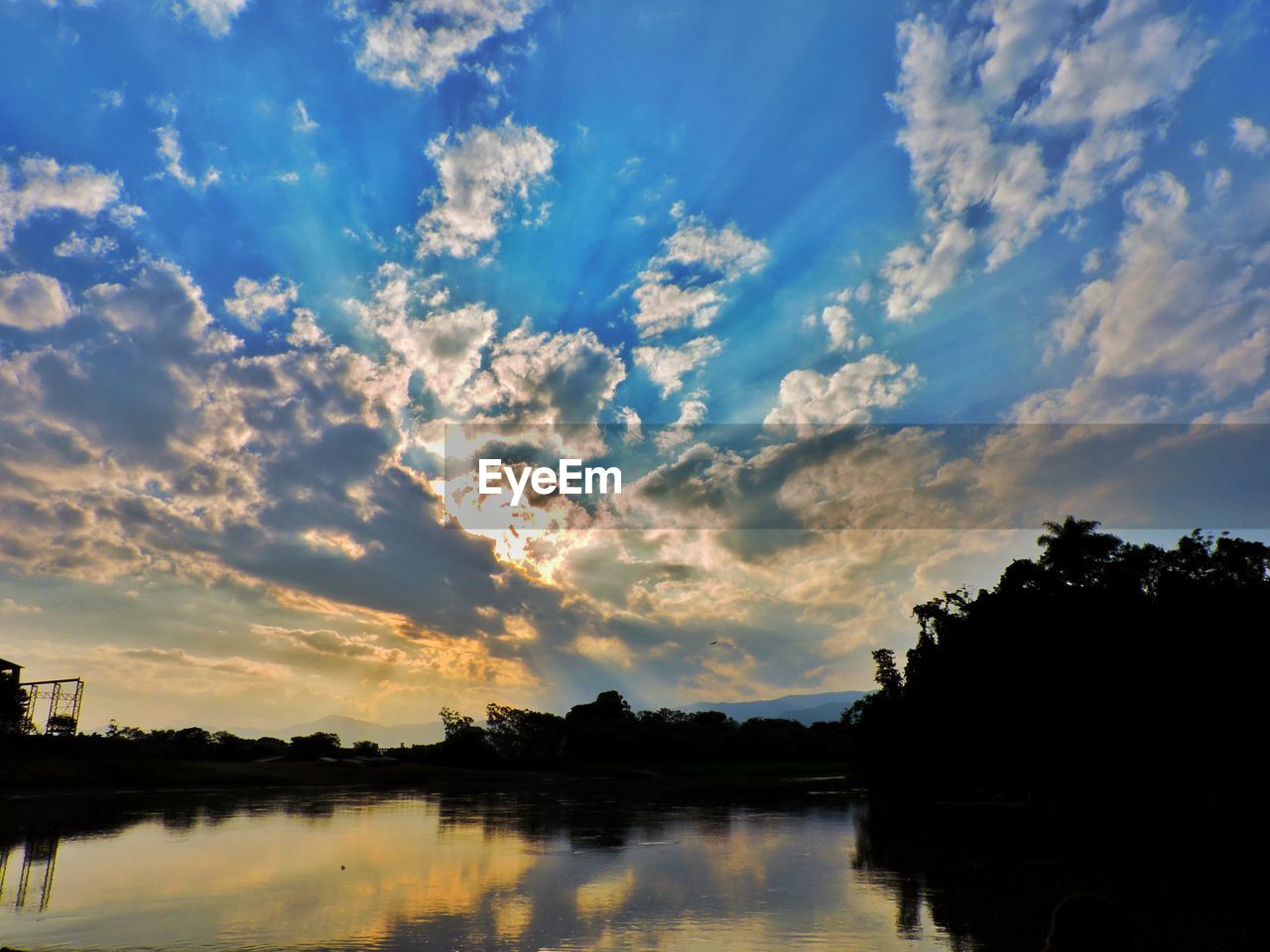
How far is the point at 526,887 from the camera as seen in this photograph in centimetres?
1784

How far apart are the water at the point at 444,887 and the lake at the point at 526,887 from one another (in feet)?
0.23

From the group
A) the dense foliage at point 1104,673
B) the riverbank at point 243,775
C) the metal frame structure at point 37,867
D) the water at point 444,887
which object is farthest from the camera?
the riverbank at point 243,775

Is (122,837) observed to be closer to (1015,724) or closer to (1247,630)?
(1015,724)

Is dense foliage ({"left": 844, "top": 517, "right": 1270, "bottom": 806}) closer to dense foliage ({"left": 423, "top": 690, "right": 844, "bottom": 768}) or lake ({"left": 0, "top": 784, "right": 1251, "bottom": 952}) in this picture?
lake ({"left": 0, "top": 784, "right": 1251, "bottom": 952})

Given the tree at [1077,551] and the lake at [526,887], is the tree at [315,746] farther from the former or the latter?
the tree at [1077,551]

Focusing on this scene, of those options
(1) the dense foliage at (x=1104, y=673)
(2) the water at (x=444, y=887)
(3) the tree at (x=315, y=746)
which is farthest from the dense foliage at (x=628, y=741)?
(2) the water at (x=444, y=887)

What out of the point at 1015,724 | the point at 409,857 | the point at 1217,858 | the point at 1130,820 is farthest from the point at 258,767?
the point at 1217,858

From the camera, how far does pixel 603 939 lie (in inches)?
511

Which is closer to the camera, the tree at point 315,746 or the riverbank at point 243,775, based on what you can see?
the riverbank at point 243,775

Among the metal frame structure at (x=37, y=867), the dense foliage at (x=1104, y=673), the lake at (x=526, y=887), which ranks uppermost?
the dense foliage at (x=1104, y=673)

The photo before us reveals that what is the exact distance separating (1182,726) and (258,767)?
228 ft

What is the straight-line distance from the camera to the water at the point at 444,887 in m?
13.2

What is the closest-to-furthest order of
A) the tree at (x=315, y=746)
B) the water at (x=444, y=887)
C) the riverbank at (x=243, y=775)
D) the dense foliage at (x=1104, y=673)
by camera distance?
the water at (x=444, y=887) < the dense foliage at (x=1104, y=673) < the riverbank at (x=243, y=775) < the tree at (x=315, y=746)

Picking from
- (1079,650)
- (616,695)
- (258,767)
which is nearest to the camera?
(1079,650)
